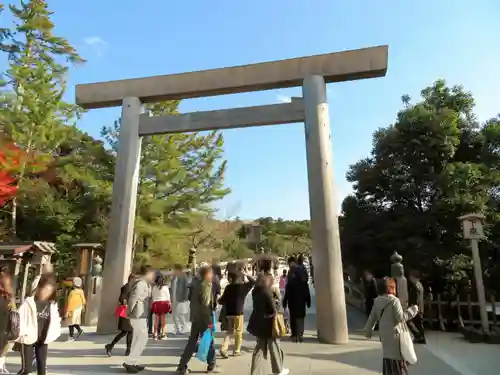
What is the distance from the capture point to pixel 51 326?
481cm

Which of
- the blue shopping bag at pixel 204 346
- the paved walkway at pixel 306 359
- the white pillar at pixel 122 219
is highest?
the white pillar at pixel 122 219

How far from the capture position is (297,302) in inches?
290

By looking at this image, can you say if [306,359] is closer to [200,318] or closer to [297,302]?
[297,302]

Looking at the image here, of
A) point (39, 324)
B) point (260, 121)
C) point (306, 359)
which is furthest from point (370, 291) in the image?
point (39, 324)

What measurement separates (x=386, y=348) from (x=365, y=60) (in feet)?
18.7

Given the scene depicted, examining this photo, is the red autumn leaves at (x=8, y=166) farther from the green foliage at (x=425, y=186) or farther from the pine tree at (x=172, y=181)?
the green foliage at (x=425, y=186)

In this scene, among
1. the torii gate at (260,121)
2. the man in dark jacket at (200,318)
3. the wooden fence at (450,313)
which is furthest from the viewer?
the wooden fence at (450,313)

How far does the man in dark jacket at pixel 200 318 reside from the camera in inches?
197

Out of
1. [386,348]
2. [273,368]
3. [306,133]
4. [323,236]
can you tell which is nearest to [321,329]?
[323,236]

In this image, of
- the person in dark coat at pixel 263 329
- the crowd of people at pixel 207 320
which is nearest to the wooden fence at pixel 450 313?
the crowd of people at pixel 207 320

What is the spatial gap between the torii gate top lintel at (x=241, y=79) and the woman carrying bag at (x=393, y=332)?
5.16 meters

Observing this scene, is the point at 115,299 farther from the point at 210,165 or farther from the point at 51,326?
the point at 210,165

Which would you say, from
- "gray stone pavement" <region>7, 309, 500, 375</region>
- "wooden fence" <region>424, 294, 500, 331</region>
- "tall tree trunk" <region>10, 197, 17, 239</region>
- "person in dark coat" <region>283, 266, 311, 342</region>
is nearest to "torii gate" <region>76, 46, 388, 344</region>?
"person in dark coat" <region>283, 266, 311, 342</region>

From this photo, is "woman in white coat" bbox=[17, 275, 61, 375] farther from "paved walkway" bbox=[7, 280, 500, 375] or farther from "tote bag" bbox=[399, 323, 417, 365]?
"tote bag" bbox=[399, 323, 417, 365]
